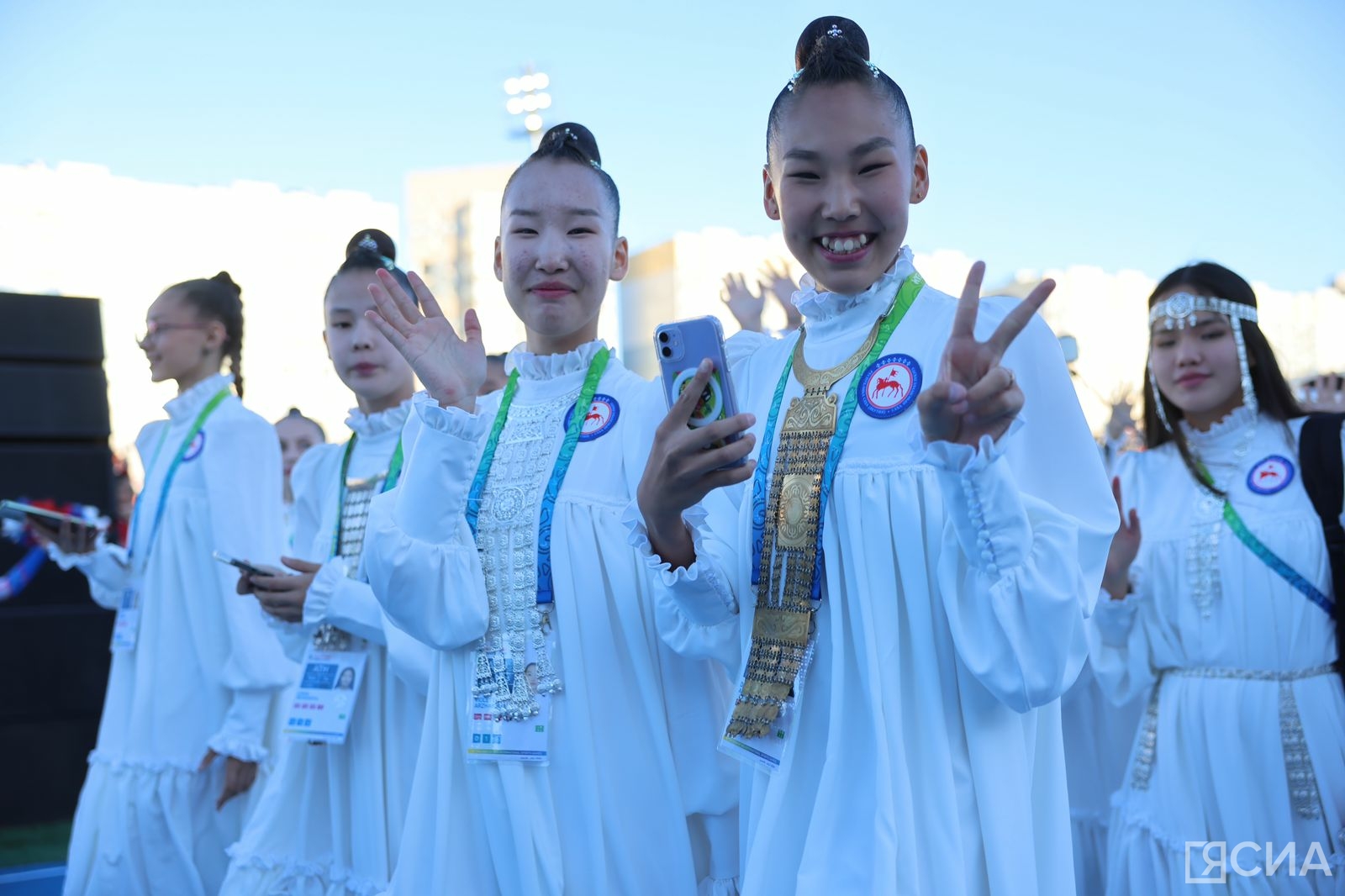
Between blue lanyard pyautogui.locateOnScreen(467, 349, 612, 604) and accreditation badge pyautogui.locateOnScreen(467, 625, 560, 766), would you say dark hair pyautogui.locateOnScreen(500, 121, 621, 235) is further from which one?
accreditation badge pyautogui.locateOnScreen(467, 625, 560, 766)

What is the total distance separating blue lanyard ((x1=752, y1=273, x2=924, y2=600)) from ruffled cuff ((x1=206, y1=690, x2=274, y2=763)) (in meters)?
2.75

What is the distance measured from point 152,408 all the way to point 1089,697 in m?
21.0

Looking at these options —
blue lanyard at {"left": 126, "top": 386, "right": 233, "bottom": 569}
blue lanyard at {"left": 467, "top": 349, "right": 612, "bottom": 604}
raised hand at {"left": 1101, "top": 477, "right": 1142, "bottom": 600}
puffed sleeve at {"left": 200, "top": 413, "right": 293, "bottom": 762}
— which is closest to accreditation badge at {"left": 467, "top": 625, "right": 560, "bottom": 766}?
blue lanyard at {"left": 467, "top": 349, "right": 612, "bottom": 604}

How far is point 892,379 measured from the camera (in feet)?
7.17

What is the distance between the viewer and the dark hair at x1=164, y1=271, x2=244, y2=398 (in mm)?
4934

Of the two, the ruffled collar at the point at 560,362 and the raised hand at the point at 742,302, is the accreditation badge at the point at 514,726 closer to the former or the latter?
the ruffled collar at the point at 560,362

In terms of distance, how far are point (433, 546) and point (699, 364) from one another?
3.18 feet

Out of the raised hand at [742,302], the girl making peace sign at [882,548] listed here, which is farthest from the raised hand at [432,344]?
the raised hand at [742,302]

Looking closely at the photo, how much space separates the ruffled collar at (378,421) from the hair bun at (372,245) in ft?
1.79

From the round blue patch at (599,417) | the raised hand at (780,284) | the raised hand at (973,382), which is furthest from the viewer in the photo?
the raised hand at (780,284)

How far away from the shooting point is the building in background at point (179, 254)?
2269 centimetres

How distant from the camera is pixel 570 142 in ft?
10.4

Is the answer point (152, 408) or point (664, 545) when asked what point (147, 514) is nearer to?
point (664, 545)

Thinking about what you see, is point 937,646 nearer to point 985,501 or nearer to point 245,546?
point 985,501
